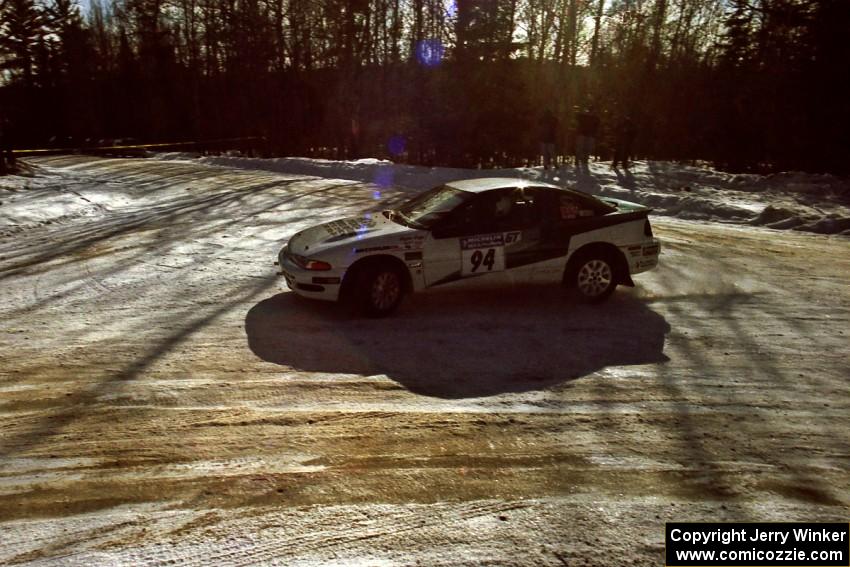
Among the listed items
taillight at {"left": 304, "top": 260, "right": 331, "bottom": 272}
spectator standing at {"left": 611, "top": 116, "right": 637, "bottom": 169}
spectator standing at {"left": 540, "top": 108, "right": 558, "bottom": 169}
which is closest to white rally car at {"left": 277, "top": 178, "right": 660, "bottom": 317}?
taillight at {"left": 304, "top": 260, "right": 331, "bottom": 272}

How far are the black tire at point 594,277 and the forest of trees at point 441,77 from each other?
1921 centimetres

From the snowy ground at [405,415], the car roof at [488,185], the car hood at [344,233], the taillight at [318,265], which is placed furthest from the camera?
the car roof at [488,185]

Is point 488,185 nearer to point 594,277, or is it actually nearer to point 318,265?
point 594,277

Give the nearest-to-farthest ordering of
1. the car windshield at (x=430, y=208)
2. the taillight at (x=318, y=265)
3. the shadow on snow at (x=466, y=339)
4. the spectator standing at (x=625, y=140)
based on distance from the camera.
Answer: the shadow on snow at (x=466, y=339)
the taillight at (x=318, y=265)
the car windshield at (x=430, y=208)
the spectator standing at (x=625, y=140)

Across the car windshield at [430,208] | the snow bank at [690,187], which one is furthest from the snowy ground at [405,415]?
the snow bank at [690,187]

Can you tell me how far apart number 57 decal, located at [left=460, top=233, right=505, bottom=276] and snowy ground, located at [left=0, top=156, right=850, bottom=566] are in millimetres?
412

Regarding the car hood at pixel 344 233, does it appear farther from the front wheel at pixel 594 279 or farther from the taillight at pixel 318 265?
the front wheel at pixel 594 279

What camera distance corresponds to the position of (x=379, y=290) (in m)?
6.83

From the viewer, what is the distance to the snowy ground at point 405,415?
3.41 meters

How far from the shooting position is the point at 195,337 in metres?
6.30

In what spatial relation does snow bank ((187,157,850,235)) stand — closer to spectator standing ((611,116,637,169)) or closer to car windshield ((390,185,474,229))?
spectator standing ((611,116,637,169))

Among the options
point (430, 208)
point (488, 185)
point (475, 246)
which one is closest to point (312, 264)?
point (430, 208)

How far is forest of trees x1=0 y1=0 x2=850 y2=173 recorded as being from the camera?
79.3 feet

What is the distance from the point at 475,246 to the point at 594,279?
163cm
